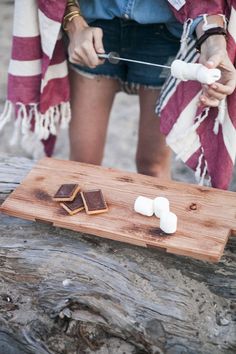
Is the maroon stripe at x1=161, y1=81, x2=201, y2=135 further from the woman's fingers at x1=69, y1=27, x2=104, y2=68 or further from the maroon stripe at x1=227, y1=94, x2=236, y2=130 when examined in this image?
the woman's fingers at x1=69, y1=27, x2=104, y2=68


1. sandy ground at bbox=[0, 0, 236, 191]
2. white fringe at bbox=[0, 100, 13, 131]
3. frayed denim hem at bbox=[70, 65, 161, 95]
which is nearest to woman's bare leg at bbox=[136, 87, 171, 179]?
frayed denim hem at bbox=[70, 65, 161, 95]

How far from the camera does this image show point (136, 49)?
5.10 feet

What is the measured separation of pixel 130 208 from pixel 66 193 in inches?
5.6

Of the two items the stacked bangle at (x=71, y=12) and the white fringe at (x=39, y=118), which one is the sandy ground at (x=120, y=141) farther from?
the stacked bangle at (x=71, y=12)

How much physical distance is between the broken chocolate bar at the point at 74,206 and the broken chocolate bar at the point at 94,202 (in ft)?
0.05

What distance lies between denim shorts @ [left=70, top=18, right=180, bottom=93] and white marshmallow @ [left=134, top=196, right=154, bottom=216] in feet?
1.58

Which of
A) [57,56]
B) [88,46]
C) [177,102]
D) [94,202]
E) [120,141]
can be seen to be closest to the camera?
[94,202]

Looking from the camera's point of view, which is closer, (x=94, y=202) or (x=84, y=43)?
(x=94, y=202)

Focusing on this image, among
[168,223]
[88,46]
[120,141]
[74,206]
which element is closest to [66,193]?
[74,206]

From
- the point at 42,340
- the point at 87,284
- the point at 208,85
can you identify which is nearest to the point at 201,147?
the point at 208,85

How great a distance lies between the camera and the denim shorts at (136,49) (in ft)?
5.02

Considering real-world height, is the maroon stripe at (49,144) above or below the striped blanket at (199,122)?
below

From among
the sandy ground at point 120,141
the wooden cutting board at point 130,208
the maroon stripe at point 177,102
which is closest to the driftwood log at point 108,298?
the wooden cutting board at point 130,208

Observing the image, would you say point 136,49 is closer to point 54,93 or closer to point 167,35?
point 167,35
